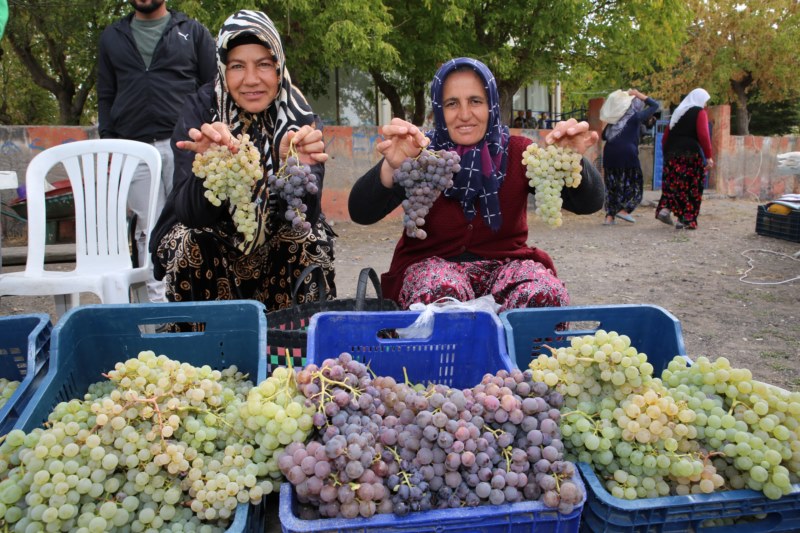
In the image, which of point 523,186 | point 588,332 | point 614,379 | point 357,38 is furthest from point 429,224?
point 357,38

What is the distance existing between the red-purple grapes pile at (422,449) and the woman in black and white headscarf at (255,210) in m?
1.26

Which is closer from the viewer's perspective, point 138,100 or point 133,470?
point 133,470

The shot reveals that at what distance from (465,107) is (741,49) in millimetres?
24215

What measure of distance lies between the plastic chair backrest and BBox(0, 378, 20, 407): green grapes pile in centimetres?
159

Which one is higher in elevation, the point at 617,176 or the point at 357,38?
the point at 357,38

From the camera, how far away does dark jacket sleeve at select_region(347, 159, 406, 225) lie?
251 centimetres

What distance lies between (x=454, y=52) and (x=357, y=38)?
3431 millimetres

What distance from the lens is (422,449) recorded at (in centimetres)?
126

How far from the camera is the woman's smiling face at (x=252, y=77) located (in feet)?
8.32

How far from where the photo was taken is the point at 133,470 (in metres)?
1.28

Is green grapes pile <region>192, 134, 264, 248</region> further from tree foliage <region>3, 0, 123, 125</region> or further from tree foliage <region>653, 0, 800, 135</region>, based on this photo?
tree foliage <region>653, 0, 800, 135</region>

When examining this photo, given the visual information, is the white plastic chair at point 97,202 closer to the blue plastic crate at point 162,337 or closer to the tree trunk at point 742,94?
the blue plastic crate at point 162,337

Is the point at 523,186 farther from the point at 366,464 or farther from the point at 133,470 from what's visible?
the point at 133,470

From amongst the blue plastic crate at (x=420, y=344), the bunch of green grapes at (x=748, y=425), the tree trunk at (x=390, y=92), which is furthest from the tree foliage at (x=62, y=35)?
the bunch of green grapes at (x=748, y=425)
